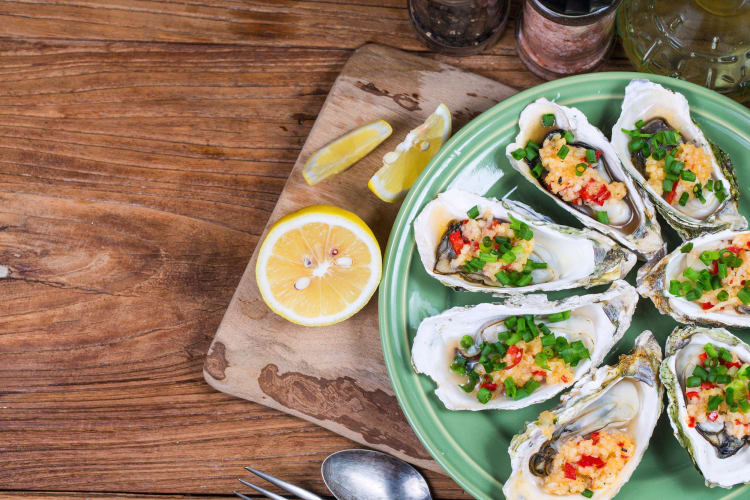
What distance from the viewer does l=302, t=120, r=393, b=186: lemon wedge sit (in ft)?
6.41

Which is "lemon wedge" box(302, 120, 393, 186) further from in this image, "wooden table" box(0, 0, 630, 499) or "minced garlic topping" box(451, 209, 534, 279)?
"minced garlic topping" box(451, 209, 534, 279)

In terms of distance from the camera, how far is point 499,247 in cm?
186

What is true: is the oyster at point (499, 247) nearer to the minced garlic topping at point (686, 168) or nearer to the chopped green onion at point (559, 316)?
the chopped green onion at point (559, 316)

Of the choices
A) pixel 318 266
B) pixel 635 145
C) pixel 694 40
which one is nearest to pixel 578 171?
pixel 635 145

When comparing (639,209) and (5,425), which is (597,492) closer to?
(639,209)

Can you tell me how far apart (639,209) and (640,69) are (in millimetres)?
403

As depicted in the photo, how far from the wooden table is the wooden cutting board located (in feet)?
0.33

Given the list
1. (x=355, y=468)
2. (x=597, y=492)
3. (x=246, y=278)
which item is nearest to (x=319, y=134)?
(x=246, y=278)

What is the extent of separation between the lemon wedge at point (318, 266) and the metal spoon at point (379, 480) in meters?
0.42

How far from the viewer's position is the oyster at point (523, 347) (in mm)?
1821

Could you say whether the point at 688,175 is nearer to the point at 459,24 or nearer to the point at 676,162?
the point at 676,162

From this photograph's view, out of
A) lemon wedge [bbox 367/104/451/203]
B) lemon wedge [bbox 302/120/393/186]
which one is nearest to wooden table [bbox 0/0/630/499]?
lemon wedge [bbox 302/120/393/186]

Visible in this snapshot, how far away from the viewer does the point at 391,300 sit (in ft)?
6.12


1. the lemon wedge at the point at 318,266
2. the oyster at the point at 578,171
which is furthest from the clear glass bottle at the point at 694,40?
the lemon wedge at the point at 318,266
